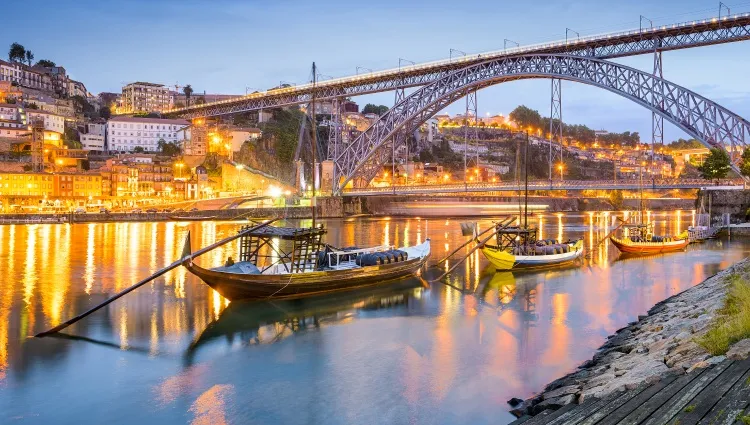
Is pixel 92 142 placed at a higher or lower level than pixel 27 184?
higher

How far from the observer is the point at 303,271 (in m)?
17.0

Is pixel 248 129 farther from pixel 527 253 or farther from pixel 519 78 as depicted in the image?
pixel 527 253

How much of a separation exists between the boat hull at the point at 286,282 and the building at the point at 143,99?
301 feet

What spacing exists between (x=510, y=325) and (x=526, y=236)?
10386mm

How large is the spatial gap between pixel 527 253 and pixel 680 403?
18.0 m

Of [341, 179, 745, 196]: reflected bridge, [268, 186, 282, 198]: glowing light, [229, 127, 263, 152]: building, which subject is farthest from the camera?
[229, 127, 263, 152]: building

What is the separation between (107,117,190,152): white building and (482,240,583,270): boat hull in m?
65.1

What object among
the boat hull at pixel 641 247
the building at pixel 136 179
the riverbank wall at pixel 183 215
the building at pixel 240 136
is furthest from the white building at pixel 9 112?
the boat hull at pixel 641 247

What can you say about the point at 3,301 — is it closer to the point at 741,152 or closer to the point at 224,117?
the point at 741,152

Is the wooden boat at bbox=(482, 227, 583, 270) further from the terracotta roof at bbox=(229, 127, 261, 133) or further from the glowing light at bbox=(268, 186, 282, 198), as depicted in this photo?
the terracotta roof at bbox=(229, 127, 261, 133)

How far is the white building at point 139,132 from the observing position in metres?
79.4

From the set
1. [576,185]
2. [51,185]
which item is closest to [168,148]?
[51,185]

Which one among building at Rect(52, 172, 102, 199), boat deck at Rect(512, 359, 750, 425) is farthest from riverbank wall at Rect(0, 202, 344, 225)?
boat deck at Rect(512, 359, 750, 425)

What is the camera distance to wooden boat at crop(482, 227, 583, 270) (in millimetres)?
22480
